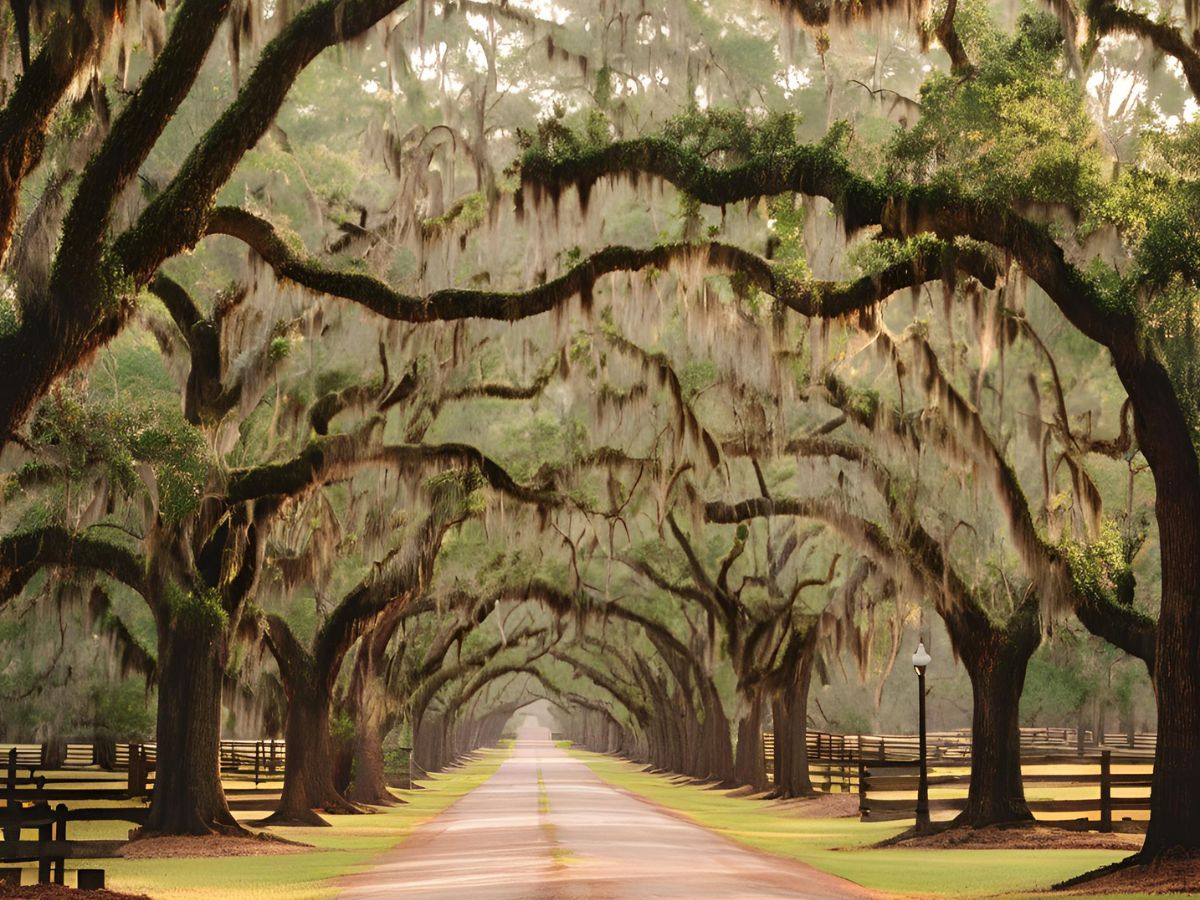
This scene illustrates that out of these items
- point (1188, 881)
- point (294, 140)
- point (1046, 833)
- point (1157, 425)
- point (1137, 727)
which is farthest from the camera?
point (1137, 727)

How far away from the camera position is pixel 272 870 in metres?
18.0

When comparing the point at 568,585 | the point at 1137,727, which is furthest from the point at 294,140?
the point at 1137,727

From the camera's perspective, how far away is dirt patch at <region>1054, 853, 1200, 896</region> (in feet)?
44.1

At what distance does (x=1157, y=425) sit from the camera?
48.6 feet

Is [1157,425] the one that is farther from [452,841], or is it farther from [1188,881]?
[452,841]

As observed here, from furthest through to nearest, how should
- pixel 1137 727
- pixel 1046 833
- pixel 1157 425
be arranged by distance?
pixel 1137 727 < pixel 1046 833 < pixel 1157 425

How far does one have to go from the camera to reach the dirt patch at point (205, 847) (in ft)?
65.4

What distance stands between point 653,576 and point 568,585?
2.91 meters

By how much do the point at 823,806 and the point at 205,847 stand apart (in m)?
18.6

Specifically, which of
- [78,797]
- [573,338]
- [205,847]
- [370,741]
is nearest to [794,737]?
[370,741]

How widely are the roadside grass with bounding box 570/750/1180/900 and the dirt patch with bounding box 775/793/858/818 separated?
102 cm

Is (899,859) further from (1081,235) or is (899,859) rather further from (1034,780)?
(1034,780)

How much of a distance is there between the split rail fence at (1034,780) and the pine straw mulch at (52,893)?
51.2 ft

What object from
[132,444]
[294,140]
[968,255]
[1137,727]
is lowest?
[1137,727]
